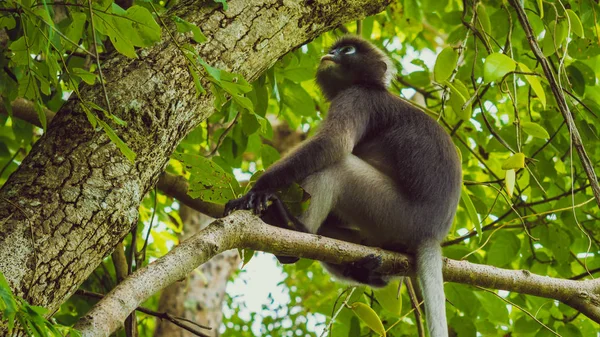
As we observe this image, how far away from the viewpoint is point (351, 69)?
4348 mm

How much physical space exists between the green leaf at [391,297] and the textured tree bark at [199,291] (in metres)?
3.97

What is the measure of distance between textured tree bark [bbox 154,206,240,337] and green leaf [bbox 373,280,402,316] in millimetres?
3965

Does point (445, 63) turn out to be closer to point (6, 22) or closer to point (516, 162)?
point (516, 162)

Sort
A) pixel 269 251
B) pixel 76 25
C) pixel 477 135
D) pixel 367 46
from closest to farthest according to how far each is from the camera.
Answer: pixel 76 25
pixel 269 251
pixel 367 46
pixel 477 135

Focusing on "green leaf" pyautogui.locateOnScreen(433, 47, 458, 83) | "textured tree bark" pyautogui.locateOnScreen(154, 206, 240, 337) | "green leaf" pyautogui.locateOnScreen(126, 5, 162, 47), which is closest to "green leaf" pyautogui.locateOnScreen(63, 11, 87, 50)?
"green leaf" pyautogui.locateOnScreen(126, 5, 162, 47)

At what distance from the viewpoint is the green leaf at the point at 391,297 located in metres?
3.34

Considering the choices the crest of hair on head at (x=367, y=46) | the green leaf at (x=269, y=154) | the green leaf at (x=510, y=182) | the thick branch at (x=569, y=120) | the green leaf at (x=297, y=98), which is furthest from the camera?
the crest of hair on head at (x=367, y=46)

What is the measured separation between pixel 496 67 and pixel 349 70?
6.47 ft

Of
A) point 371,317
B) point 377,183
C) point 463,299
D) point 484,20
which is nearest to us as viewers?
point 371,317

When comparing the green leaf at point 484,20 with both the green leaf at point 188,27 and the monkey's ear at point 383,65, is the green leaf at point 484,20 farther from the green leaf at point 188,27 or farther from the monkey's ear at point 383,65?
the green leaf at point 188,27

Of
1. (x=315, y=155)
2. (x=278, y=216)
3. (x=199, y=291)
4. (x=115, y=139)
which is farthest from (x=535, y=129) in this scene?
(x=199, y=291)

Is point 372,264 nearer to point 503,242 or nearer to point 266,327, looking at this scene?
point 503,242

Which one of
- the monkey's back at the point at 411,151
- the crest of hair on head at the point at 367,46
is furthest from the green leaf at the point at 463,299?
the crest of hair on head at the point at 367,46

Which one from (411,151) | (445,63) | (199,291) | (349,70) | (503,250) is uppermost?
(199,291)
